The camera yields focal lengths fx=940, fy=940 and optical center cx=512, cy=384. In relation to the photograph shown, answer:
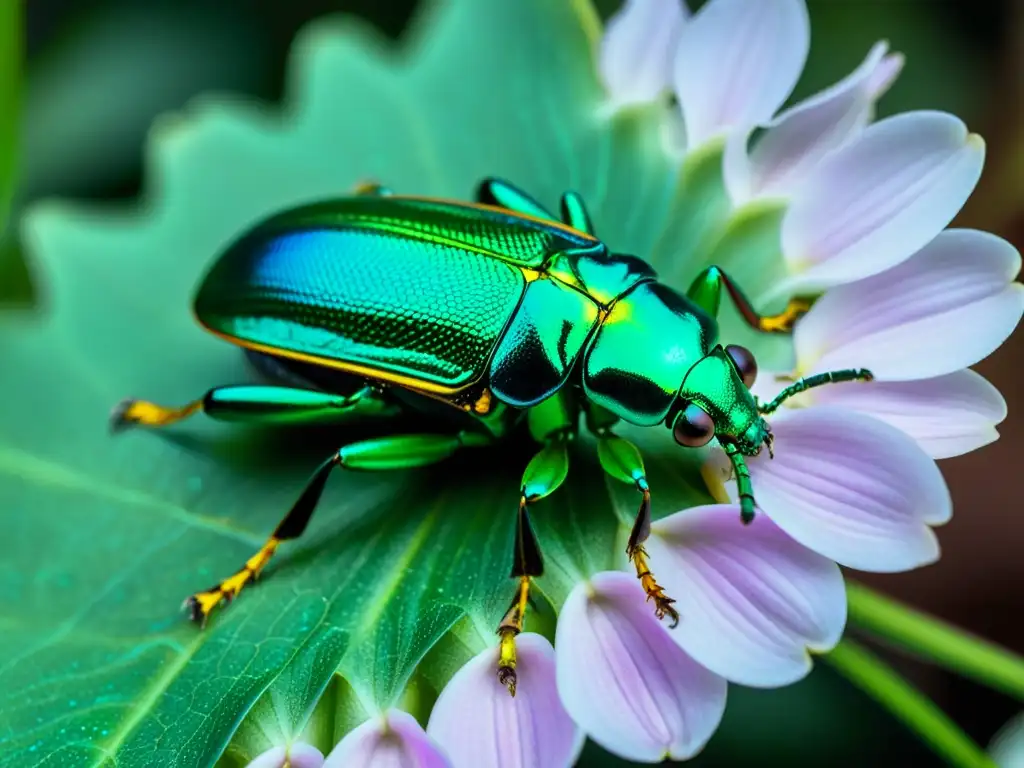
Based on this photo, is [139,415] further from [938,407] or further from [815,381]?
[938,407]

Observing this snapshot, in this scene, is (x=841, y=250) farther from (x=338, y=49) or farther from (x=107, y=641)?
(x=338, y=49)

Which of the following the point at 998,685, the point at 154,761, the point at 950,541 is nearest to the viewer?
the point at 154,761

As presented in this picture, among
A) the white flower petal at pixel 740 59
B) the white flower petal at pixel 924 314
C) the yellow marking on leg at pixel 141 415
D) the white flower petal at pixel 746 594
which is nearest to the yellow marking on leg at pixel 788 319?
the white flower petal at pixel 924 314

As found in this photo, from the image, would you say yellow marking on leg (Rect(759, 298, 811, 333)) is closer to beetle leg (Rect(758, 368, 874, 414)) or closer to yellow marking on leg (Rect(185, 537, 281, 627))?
beetle leg (Rect(758, 368, 874, 414))

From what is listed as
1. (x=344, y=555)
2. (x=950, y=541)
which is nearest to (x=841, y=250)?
(x=344, y=555)

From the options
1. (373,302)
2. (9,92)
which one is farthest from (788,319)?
(9,92)

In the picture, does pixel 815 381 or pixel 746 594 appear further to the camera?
pixel 815 381

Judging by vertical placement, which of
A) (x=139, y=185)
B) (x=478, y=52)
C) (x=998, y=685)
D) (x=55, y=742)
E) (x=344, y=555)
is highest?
(x=478, y=52)
